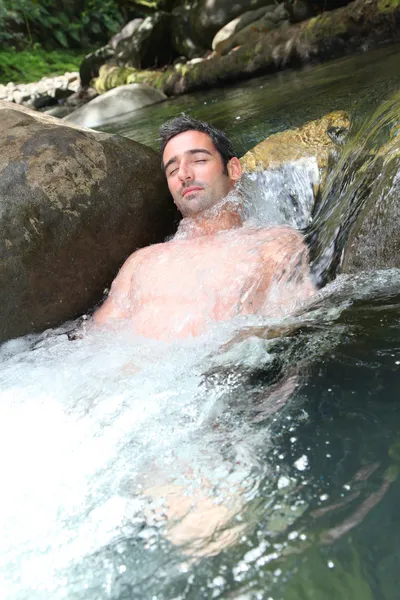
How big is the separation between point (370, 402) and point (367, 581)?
647 mm

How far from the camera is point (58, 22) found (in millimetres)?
21484

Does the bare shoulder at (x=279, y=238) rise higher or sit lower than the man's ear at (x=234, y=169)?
lower

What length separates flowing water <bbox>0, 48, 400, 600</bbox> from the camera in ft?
4.33

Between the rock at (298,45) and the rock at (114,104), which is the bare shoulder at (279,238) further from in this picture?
the rock at (114,104)

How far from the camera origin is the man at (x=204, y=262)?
2803mm

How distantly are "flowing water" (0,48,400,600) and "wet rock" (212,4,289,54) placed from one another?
1086 centimetres

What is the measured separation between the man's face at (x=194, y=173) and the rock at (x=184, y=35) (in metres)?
12.8

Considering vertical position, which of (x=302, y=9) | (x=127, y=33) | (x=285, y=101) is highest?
(x=127, y=33)

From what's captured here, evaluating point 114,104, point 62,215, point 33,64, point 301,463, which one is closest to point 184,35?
point 114,104

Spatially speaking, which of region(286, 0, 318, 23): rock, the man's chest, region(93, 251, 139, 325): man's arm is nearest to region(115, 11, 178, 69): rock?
region(286, 0, 318, 23): rock

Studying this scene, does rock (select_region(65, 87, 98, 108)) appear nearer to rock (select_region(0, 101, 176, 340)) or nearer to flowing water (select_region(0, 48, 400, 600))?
rock (select_region(0, 101, 176, 340))

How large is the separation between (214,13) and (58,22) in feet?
31.1

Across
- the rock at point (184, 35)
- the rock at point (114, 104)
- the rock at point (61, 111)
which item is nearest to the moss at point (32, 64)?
the rock at point (61, 111)

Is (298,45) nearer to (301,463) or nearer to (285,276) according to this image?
(285,276)
